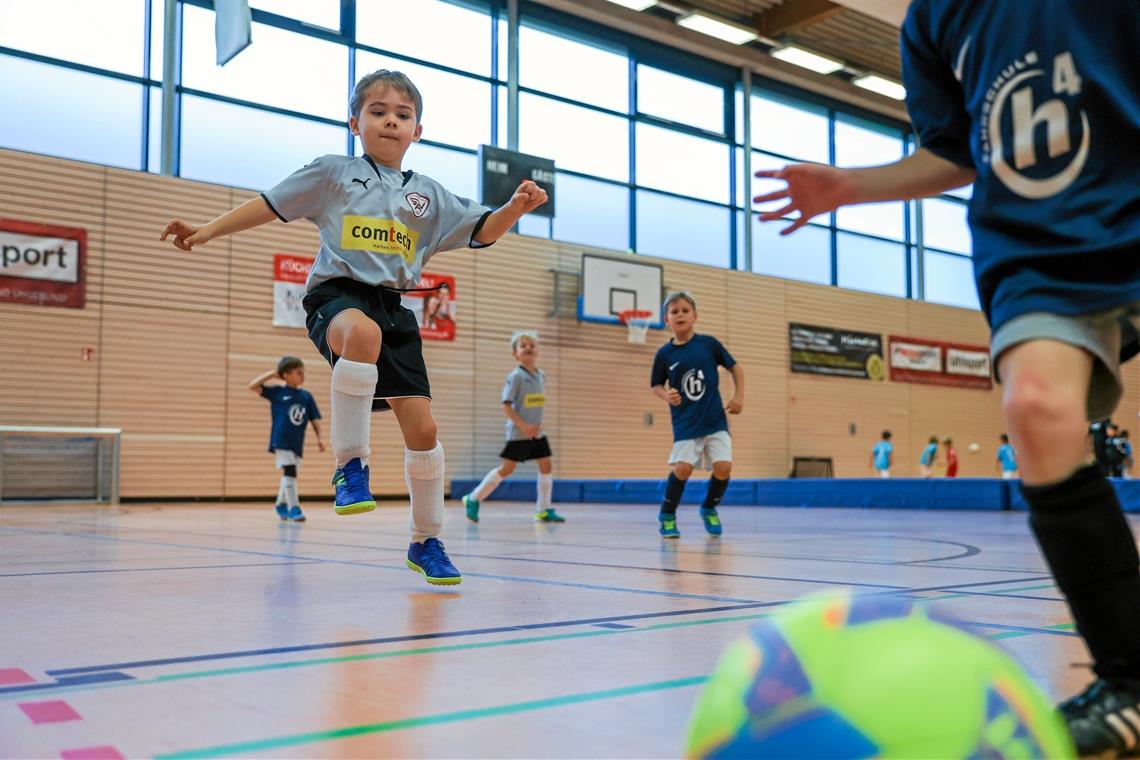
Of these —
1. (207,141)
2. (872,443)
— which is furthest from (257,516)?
(872,443)

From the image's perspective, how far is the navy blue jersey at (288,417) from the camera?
30.1 feet

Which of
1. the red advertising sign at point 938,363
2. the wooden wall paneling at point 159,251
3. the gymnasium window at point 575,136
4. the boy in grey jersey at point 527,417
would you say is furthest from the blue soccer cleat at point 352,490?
the red advertising sign at point 938,363

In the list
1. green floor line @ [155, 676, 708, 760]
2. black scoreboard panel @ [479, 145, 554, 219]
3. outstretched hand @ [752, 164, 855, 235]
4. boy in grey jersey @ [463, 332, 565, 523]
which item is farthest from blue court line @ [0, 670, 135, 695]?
black scoreboard panel @ [479, 145, 554, 219]

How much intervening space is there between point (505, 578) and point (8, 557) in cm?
233

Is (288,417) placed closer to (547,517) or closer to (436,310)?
(547,517)

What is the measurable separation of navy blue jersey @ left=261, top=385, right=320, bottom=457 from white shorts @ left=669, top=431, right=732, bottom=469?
399 centimetres

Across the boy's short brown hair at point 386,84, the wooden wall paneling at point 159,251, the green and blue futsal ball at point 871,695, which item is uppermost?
the wooden wall paneling at point 159,251

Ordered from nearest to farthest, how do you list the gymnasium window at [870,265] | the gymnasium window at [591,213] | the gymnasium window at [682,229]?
1. the gymnasium window at [591,213]
2. the gymnasium window at [682,229]
3. the gymnasium window at [870,265]

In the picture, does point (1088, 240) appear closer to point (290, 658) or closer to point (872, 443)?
point (290, 658)

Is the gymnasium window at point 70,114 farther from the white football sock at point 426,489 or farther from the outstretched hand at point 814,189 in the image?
the outstretched hand at point 814,189

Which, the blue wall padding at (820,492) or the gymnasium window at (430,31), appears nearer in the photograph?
the blue wall padding at (820,492)

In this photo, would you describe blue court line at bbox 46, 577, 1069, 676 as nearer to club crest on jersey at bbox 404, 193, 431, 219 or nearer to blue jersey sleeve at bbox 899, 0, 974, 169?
blue jersey sleeve at bbox 899, 0, 974, 169

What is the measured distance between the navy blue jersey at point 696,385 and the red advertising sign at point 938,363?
51.1 feet

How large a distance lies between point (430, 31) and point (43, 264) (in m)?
6.37
